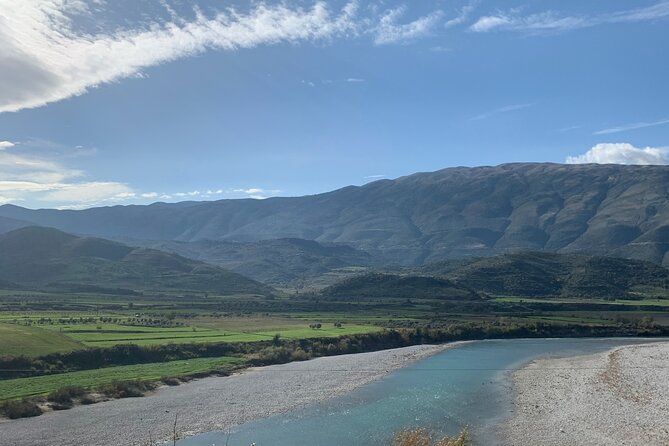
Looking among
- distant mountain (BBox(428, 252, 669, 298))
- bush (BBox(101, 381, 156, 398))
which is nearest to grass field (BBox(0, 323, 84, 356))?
bush (BBox(101, 381, 156, 398))

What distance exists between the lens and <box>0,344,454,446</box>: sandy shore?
115 feet

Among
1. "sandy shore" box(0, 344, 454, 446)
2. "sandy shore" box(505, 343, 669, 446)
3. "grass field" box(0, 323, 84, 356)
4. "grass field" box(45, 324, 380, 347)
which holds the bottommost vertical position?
"sandy shore" box(505, 343, 669, 446)

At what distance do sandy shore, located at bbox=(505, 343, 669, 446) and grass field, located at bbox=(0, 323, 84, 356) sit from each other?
40.4 meters

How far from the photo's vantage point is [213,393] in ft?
160

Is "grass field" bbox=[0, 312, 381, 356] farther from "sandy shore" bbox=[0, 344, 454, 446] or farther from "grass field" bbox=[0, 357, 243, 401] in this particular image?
"sandy shore" bbox=[0, 344, 454, 446]

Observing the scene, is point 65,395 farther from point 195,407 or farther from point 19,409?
point 195,407

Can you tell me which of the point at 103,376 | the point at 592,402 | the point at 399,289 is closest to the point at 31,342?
the point at 103,376

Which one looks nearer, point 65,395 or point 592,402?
point 65,395

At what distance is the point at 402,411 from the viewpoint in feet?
140

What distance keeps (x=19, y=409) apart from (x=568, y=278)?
17078 cm

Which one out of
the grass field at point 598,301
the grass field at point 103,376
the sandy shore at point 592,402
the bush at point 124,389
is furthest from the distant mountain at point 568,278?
the bush at point 124,389

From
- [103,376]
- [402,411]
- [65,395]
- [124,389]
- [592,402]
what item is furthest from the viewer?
[103,376]

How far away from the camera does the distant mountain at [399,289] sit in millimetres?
161750

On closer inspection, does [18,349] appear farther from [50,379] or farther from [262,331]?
[262,331]
